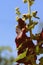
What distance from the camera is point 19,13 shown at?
1.94 meters

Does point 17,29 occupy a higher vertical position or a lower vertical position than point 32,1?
lower

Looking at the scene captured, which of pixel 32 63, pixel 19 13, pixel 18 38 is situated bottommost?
pixel 32 63

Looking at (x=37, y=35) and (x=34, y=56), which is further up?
(x=37, y=35)

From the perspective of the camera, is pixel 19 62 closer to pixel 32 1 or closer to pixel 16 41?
pixel 16 41

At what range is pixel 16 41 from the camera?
72.4 inches

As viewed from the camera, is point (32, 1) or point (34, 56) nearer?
point (34, 56)

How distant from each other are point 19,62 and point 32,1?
439 mm

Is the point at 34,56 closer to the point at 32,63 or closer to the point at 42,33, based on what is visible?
the point at 32,63

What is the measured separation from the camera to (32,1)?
2.01 metres

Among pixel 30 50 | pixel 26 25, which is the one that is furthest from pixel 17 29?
pixel 30 50

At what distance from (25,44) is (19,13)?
0.77 feet

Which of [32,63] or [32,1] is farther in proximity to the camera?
[32,1]

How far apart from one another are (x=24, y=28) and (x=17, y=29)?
7cm

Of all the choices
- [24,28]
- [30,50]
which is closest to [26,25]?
[24,28]
